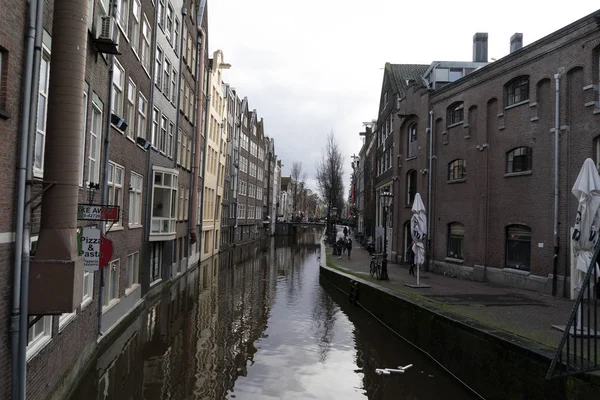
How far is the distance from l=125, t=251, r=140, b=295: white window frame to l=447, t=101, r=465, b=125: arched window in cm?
1548

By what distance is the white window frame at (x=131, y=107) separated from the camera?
1382cm

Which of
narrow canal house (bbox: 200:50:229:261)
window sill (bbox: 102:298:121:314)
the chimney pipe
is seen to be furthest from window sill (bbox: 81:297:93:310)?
→ narrow canal house (bbox: 200:50:229:261)

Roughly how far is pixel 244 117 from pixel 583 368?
51889mm

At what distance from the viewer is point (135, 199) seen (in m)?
15.8

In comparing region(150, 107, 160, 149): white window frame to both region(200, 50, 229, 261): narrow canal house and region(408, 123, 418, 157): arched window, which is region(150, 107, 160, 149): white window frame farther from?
region(200, 50, 229, 261): narrow canal house

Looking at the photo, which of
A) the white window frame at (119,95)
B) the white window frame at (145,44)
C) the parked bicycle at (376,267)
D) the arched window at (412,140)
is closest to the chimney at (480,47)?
the arched window at (412,140)

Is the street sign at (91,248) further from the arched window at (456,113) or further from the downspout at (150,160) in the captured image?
the arched window at (456,113)

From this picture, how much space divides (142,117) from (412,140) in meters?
16.1

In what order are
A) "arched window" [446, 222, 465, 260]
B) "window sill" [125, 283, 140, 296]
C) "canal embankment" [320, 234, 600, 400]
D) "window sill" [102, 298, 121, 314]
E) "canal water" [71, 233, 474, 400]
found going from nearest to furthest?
Result: "canal embankment" [320, 234, 600, 400] < "canal water" [71, 233, 474, 400] < "window sill" [102, 298, 121, 314] < "window sill" [125, 283, 140, 296] < "arched window" [446, 222, 465, 260]

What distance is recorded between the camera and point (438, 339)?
436 inches

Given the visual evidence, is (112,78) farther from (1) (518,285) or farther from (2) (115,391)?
(1) (518,285)

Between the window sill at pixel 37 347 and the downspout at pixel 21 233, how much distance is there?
22.3 inches

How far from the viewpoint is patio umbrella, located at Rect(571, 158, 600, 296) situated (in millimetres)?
8227

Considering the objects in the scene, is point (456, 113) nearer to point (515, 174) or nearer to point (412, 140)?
point (412, 140)
